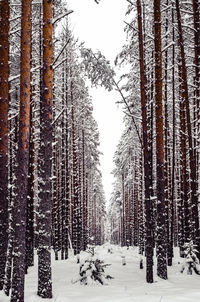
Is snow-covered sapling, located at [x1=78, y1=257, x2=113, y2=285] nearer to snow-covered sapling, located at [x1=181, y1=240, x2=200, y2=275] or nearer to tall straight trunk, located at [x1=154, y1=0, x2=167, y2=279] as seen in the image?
tall straight trunk, located at [x1=154, y1=0, x2=167, y2=279]

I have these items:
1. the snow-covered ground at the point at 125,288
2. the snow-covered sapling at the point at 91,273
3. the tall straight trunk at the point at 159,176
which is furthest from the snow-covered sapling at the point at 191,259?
the snow-covered sapling at the point at 91,273

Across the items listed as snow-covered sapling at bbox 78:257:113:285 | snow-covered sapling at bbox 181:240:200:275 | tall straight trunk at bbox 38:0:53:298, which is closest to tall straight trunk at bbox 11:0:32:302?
tall straight trunk at bbox 38:0:53:298

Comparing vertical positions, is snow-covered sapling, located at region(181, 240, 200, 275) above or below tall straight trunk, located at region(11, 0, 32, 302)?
below

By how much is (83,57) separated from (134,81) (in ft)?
19.6

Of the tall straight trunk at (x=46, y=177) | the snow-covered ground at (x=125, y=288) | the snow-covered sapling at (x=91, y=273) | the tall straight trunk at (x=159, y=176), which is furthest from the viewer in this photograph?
the tall straight trunk at (x=159, y=176)

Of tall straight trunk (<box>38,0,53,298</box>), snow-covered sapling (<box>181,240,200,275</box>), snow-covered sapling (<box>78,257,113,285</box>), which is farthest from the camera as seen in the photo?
snow-covered sapling (<box>181,240,200,275</box>)

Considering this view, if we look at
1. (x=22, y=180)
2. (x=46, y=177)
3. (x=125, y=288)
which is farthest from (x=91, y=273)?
(x=22, y=180)

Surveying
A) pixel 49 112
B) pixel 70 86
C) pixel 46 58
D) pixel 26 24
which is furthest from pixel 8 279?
pixel 70 86

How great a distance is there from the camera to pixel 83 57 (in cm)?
916

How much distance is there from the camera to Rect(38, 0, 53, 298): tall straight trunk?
642 centimetres

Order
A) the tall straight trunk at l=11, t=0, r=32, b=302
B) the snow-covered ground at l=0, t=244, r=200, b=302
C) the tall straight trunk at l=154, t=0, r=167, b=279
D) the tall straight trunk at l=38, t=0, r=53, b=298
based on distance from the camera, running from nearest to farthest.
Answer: the snow-covered ground at l=0, t=244, r=200, b=302
the tall straight trunk at l=11, t=0, r=32, b=302
the tall straight trunk at l=38, t=0, r=53, b=298
the tall straight trunk at l=154, t=0, r=167, b=279

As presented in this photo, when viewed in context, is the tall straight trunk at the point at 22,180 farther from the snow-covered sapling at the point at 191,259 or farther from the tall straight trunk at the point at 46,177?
the snow-covered sapling at the point at 191,259

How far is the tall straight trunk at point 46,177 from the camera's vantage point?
6.42 m

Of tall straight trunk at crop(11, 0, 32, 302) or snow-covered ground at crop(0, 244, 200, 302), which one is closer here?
snow-covered ground at crop(0, 244, 200, 302)
